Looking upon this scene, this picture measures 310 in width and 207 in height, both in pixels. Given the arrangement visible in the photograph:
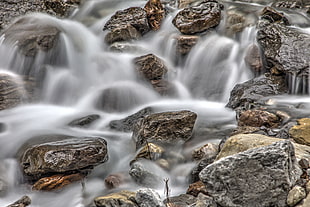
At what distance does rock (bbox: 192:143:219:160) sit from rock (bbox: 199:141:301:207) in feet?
6.99

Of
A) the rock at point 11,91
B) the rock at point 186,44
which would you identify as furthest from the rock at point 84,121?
the rock at point 186,44

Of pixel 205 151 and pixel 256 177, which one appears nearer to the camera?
pixel 256 177

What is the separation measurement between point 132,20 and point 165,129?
707 cm

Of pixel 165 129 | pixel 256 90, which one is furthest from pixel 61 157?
pixel 256 90

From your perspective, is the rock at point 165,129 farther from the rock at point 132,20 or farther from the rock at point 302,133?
the rock at point 132,20

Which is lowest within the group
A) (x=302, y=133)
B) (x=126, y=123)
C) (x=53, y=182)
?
(x=126, y=123)

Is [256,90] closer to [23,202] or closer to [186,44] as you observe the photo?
[186,44]

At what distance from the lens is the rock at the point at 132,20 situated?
1144cm

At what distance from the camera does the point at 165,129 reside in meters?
5.68

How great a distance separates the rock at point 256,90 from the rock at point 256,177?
181 inches

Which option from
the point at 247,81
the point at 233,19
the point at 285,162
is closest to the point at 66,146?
the point at 285,162

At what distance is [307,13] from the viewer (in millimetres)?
12023

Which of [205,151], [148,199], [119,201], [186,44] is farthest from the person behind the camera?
[186,44]

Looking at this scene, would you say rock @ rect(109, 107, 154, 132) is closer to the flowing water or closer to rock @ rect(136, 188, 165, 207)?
the flowing water
